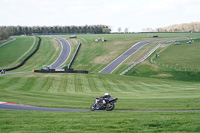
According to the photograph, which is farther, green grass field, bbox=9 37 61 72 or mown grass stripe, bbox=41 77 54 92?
green grass field, bbox=9 37 61 72

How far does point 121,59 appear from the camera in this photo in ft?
343

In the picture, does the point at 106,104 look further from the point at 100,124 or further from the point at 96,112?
the point at 100,124

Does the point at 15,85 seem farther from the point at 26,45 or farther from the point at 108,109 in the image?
the point at 26,45

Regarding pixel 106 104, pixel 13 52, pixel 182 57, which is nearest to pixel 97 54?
pixel 182 57

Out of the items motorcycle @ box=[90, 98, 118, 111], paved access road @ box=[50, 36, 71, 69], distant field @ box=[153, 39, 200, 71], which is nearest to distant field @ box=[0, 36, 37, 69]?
paved access road @ box=[50, 36, 71, 69]

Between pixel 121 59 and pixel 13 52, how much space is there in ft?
173

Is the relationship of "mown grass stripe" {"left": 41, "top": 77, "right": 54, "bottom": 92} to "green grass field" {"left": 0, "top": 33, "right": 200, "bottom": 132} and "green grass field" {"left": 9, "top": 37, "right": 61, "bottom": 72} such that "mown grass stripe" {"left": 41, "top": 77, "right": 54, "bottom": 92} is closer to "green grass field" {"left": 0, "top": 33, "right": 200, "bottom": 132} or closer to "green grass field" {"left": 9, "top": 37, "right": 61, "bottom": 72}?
"green grass field" {"left": 0, "top": 33, "right": 200, "bottom": 132}

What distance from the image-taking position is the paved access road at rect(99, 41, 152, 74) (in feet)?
303

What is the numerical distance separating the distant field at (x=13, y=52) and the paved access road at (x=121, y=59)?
35704mm

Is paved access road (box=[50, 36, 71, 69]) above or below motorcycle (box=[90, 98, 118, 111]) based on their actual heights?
below

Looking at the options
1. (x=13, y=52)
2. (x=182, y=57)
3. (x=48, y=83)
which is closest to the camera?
(x=48, y=83)

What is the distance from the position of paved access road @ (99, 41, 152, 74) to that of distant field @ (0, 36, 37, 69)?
3570cm

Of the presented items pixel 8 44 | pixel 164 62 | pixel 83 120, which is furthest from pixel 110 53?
pixel 83 120

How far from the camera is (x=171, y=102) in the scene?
100ft
